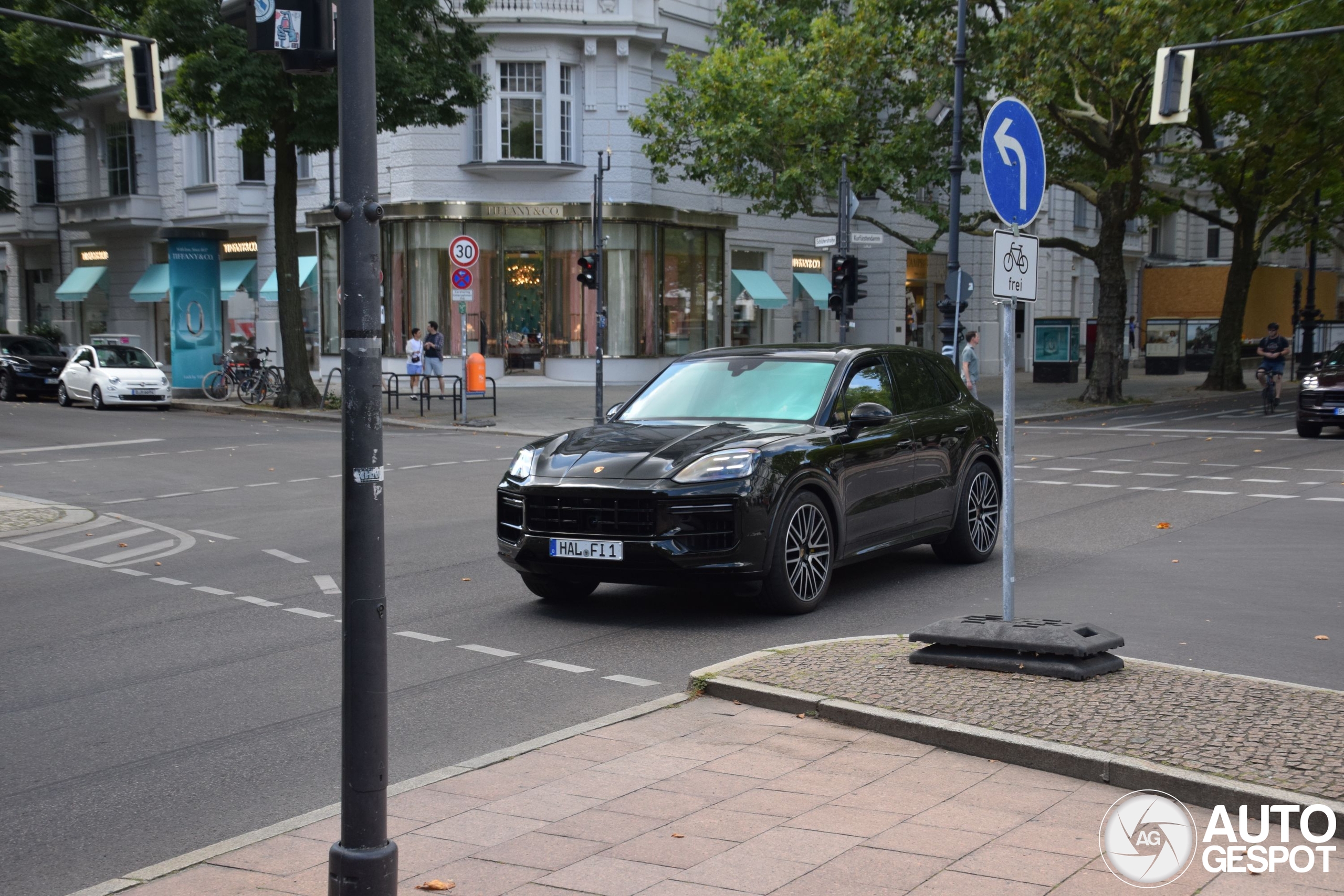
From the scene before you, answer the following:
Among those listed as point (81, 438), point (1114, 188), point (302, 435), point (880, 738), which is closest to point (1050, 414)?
point (1114, 188)

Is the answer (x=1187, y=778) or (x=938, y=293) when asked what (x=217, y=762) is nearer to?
(x=1187, y=778)

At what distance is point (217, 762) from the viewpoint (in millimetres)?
5602

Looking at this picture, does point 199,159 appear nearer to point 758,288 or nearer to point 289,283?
point 289,283

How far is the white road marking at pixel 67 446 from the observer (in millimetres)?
20766

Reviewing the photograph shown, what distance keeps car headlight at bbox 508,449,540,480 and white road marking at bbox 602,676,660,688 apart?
6.20 ft

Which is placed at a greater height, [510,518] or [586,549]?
[510,518]

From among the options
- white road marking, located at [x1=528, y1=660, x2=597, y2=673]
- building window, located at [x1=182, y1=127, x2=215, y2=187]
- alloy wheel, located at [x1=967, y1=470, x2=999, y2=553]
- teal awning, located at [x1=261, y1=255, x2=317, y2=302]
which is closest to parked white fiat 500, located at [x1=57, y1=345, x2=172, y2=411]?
teal awning, located at [x1=261, y1=255, x2=317, y2=302]

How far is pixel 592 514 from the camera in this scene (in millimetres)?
8094

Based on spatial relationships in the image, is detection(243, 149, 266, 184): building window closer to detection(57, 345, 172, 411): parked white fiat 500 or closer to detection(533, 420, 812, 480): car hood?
detection(57, 345, 172, 411): parked white fiat 500

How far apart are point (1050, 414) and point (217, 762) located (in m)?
25.1

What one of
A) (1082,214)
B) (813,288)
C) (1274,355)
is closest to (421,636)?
(1274,355)

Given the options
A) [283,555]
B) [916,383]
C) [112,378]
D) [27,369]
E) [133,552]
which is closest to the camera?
[916,383]

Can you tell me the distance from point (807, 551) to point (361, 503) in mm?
4973

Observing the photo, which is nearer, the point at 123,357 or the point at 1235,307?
the point at 123,357
